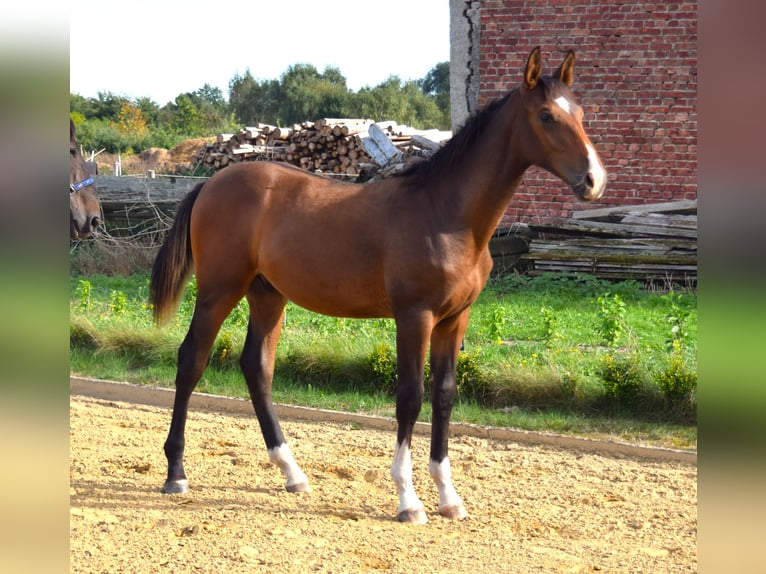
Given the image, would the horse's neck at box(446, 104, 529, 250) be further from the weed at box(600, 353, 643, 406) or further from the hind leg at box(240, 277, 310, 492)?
the weed at box(600, 353, 643, 406)

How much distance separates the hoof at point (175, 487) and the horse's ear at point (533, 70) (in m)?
2.93

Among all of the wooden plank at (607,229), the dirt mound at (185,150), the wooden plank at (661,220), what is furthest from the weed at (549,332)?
the dirt mound at (185,150)

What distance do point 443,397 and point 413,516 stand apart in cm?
66

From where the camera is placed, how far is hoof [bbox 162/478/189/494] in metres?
4.93

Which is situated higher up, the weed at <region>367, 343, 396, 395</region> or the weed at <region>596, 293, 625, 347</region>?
the weed at <region>596, 293, 625, 347</region>

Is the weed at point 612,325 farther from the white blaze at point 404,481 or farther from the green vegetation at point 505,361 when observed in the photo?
the white blaze at point 404,481

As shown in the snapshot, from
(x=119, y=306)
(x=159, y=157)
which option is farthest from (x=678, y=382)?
(x=159, y=157)

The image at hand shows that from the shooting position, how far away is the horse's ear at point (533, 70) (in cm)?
414

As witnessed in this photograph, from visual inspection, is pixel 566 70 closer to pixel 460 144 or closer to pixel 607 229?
pixel 460 144

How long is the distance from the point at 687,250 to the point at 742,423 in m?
10.2

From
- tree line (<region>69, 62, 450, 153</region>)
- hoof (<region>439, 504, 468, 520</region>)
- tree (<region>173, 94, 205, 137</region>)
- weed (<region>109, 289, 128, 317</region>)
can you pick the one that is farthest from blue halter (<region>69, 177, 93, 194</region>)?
tree (<region>173, 94, 205, 137</region>)

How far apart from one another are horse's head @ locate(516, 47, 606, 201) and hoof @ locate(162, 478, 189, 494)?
2.67 meters

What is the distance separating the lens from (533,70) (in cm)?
422

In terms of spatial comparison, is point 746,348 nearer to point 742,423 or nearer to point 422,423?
point 742,423
